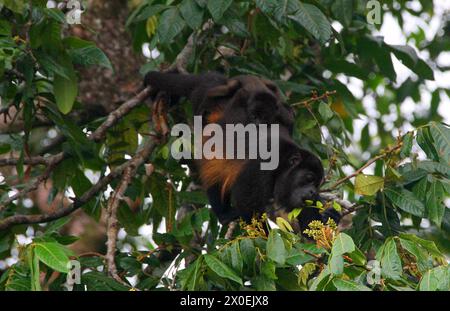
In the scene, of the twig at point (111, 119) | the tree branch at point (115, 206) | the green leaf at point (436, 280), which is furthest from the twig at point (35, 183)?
the green leaf at point (436, 280)

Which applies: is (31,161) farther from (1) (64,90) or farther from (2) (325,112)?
(2) (325,112)

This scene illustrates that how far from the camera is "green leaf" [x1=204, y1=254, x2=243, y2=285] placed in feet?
11.2

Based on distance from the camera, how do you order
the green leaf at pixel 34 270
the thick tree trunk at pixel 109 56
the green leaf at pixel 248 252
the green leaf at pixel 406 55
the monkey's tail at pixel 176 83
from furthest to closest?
1. the thick tree trunk at pixel 109 56
2. the green leaf at pixel 406 55
3. the monkey's tail at pixel 176 83
4. the green leaf at pixel 248 252
5. the green leaf at pixel 34 270

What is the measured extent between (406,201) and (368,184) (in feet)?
0.74

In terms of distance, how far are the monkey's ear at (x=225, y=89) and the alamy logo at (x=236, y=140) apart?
0.66ft

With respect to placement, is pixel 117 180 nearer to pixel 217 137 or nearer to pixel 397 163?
pixel 217 137

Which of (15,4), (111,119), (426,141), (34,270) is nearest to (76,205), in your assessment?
(111,119)

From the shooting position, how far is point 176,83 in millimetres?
5398

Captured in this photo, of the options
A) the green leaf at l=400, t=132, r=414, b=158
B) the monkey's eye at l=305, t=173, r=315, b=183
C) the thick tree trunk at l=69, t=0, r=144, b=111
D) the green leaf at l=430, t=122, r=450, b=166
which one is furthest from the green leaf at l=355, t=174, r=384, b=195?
the thick tree trunk at l=69, t=0, r=144, b=111

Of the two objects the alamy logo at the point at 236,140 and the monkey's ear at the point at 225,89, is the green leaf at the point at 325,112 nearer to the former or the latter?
the alamy logo at the point at 236,140

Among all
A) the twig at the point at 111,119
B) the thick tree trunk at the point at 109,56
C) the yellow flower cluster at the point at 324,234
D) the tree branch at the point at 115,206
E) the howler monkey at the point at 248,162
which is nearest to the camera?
the yellow flower cluster at the point at 324,234

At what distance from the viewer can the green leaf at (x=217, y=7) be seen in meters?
4.63

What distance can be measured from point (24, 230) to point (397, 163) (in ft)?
8.08

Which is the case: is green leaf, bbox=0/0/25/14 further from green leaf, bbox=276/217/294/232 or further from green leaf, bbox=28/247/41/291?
green leaf, bbox=276/217/294/232
